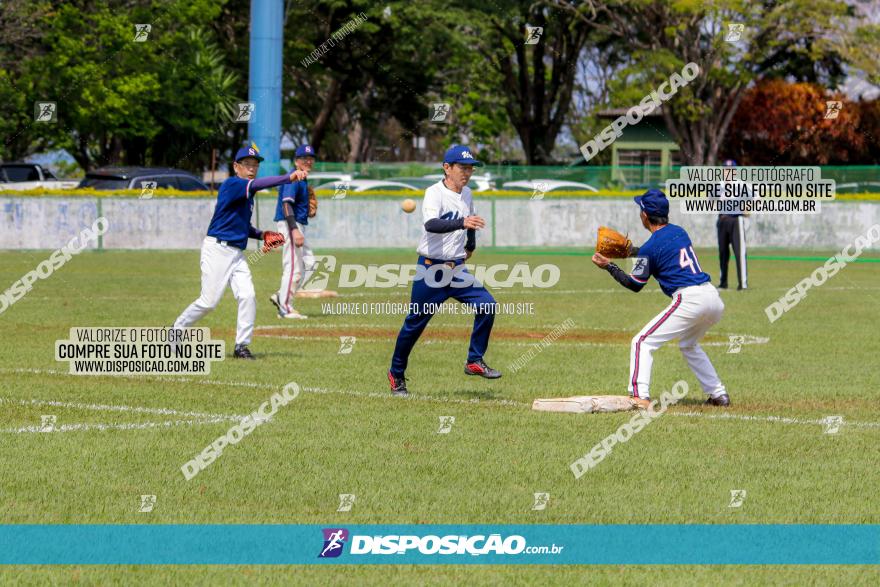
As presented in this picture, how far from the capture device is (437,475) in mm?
8539

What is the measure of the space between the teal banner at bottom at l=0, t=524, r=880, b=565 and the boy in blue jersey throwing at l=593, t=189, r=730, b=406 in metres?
3.67

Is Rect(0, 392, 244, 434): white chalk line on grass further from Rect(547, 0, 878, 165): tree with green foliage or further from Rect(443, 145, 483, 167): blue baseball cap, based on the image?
Rect(547, 0, 878, 165): tree with green foliage

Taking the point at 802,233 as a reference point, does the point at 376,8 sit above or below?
above

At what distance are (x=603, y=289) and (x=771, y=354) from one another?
1017 cm

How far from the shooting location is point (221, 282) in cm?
1383

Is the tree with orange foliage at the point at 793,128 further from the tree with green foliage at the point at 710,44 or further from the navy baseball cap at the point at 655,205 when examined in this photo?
the navy baseball cap at the point at 655,205

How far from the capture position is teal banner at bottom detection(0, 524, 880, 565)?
21.9 feet

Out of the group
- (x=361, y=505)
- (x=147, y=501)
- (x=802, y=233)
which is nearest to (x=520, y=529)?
(x=361, y=505)

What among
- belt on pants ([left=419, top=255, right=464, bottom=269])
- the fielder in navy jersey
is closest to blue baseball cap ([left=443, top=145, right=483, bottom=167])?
the fielder in navy jersey

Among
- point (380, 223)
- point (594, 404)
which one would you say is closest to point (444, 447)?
point (594, 404)

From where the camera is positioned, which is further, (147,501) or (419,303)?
(419,303)

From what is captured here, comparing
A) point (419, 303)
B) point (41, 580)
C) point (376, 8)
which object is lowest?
point (41, 580)

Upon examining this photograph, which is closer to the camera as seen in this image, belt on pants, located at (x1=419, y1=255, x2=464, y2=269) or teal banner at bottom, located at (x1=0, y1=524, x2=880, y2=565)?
teal banner at bottom, located at (x1=0, y1=524, x2=880, y2=565)

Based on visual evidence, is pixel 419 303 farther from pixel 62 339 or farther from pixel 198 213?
pixel 198 213
